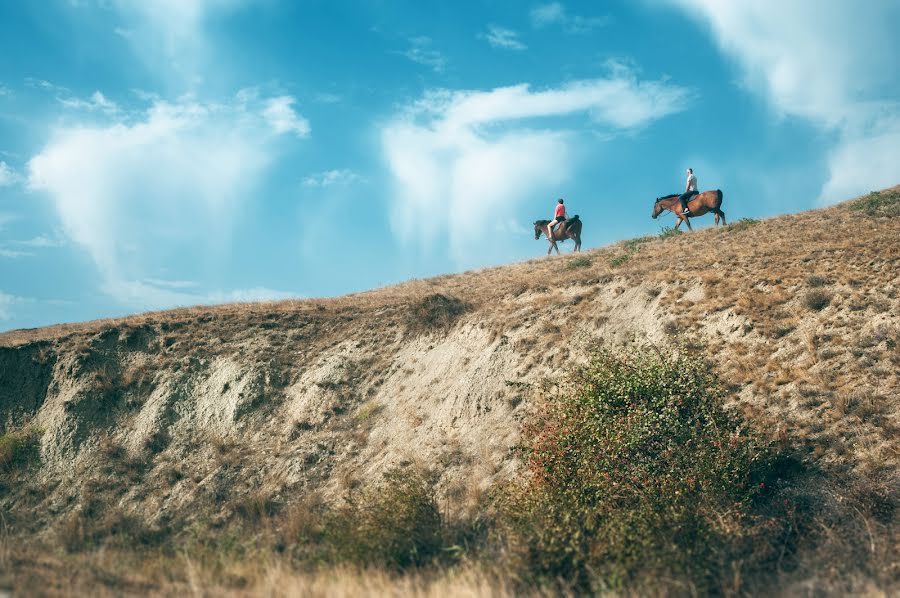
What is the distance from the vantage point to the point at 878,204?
37.7m

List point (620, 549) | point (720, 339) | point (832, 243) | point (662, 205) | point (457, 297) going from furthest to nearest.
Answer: point (662, 205) → point (457, 297) → point (832, 243) → point (720, 339) → point (620, 549)

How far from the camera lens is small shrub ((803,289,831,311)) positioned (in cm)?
1955

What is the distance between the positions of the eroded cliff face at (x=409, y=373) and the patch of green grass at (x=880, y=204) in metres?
4.29

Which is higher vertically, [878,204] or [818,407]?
[878,204]

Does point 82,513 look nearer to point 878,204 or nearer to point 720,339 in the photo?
point 720,339

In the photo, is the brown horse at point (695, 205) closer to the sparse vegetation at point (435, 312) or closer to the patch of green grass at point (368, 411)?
the sparse vegetation at point (435, 312)

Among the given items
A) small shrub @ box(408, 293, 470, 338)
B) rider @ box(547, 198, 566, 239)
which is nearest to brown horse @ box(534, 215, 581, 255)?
rider @ box(547, 198, 566, 239)

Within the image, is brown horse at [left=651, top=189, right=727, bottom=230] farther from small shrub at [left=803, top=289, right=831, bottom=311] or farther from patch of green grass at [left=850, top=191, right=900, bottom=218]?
small shrub at [left=803, top=289, right=831, bottom=311]

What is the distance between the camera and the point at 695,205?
1626 inches

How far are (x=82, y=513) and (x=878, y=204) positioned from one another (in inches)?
1683

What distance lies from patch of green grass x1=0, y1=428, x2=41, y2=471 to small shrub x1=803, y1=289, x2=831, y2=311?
2800 cm

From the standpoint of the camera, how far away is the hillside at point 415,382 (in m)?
16.1

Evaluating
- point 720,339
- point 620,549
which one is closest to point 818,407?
point 720,339

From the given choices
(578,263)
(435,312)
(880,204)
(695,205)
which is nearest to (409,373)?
(435,312)
